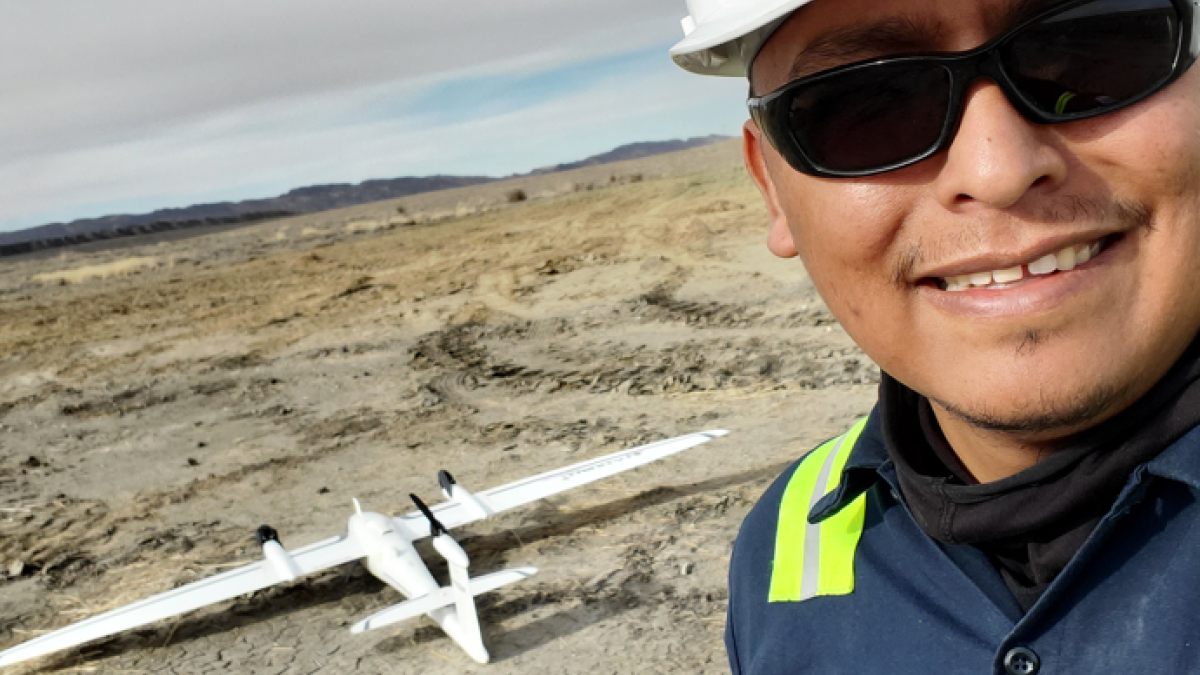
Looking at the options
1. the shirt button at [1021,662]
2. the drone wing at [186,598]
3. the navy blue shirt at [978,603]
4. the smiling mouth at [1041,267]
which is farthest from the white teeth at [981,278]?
the drone wing at [186,598]

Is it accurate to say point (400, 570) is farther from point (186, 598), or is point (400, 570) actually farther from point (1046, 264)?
point (1046, 264)

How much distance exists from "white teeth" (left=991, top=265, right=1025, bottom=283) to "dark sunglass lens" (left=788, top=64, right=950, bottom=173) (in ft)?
0.61

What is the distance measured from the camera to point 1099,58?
1083 mm

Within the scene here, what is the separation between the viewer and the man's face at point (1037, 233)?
1.08 metres

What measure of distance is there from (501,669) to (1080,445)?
18.6 ft

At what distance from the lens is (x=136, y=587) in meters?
7.91

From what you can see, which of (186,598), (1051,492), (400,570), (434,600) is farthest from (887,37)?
(186,598)

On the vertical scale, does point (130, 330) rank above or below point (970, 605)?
below

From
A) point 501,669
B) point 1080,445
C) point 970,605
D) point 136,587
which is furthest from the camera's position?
point 136,587

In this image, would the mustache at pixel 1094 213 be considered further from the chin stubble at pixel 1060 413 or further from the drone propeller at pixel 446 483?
the drone propeller at pixel 446 483

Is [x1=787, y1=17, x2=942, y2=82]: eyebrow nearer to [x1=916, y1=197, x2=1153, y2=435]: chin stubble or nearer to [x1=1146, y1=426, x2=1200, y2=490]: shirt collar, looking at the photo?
[x1=916, y1=197, x2=1153, y2=435]: chin stubble

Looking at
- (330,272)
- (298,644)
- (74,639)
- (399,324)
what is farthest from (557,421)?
(330,272)

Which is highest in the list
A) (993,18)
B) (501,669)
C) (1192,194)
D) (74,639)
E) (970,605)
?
(993,18)

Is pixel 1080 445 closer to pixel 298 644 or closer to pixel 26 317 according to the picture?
pixel 298 644
